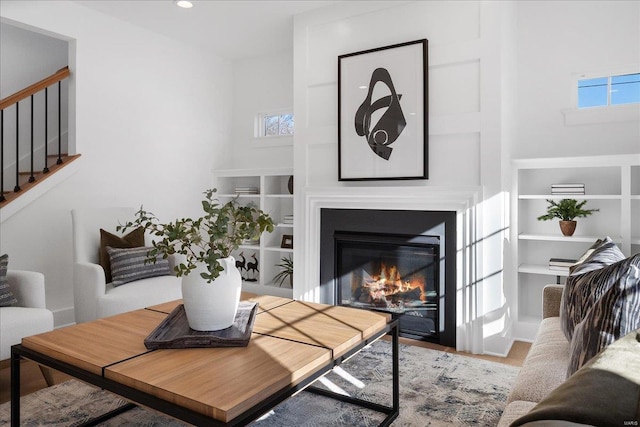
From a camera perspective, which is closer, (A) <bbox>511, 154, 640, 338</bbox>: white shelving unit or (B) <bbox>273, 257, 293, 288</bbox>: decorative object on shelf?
(A) <bbox>511, 154, 640, 338</bbox>: white shelving unit

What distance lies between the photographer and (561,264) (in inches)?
125

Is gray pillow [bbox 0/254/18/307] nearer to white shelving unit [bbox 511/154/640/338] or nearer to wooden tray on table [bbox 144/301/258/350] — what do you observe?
wooden tray on table [bbox 144/301/258/350]

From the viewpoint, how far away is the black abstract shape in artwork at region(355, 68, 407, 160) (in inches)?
134

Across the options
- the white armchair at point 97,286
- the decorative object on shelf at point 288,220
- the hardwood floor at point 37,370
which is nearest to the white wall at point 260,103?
the decorative object on shelf at point 288,220

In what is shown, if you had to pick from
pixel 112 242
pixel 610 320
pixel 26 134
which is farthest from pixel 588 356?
pixel 26 134

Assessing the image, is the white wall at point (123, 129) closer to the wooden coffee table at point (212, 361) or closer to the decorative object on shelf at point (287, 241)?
the decorative object on shelf at point (287, 241)

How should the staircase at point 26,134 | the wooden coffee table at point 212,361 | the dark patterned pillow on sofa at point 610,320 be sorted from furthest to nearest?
the staircase at point 26,134 → the wooden coffee table at point 212,361 → the dark patterned pillow on sofa at point 610,320

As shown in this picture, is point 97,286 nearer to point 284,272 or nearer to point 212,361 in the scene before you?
point 212,361

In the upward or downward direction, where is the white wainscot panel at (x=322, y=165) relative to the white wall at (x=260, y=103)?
downward

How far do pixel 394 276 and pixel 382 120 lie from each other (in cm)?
125

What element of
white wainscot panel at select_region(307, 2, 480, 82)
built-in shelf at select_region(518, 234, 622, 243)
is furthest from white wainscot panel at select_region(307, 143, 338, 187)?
built-in shelf at select_region(518, 234, 622, 243)

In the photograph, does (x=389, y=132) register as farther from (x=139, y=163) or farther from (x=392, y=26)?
(x=139, y=163)

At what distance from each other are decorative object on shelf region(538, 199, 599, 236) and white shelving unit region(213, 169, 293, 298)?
2.41 m

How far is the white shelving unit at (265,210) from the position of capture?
4680 mm
